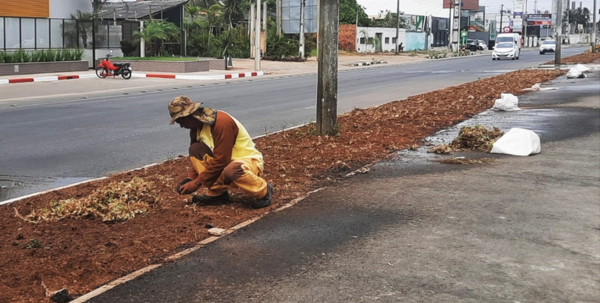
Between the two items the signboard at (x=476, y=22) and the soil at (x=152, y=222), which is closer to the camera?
the soil at (x=152, y=222)

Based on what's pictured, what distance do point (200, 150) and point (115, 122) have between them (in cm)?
878

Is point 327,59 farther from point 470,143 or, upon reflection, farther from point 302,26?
point 302,26

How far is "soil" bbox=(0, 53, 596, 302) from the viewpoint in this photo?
4.91 meters

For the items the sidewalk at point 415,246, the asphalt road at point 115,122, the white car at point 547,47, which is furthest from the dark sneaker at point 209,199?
the white car at point 547,47

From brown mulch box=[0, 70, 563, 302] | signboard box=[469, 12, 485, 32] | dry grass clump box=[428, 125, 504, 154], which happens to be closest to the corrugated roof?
brown mulch box=[0, 70, 563, 302]

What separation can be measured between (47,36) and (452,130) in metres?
27.5

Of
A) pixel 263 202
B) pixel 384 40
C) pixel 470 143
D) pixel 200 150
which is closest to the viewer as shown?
pixel 200 150

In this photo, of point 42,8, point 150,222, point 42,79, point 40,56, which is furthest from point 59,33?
point 150,222

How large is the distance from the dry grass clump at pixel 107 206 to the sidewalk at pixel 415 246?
1203mm

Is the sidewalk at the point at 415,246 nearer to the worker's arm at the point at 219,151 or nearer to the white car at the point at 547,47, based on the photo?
the worker's arm at the point at 219,151

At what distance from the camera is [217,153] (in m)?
6.46

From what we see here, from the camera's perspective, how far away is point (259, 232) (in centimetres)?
600

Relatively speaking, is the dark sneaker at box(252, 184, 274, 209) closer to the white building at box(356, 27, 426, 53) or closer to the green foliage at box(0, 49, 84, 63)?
the green foliage at box(0, 49, 84, 63)

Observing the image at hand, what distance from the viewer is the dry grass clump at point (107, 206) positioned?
6395 millimetres
